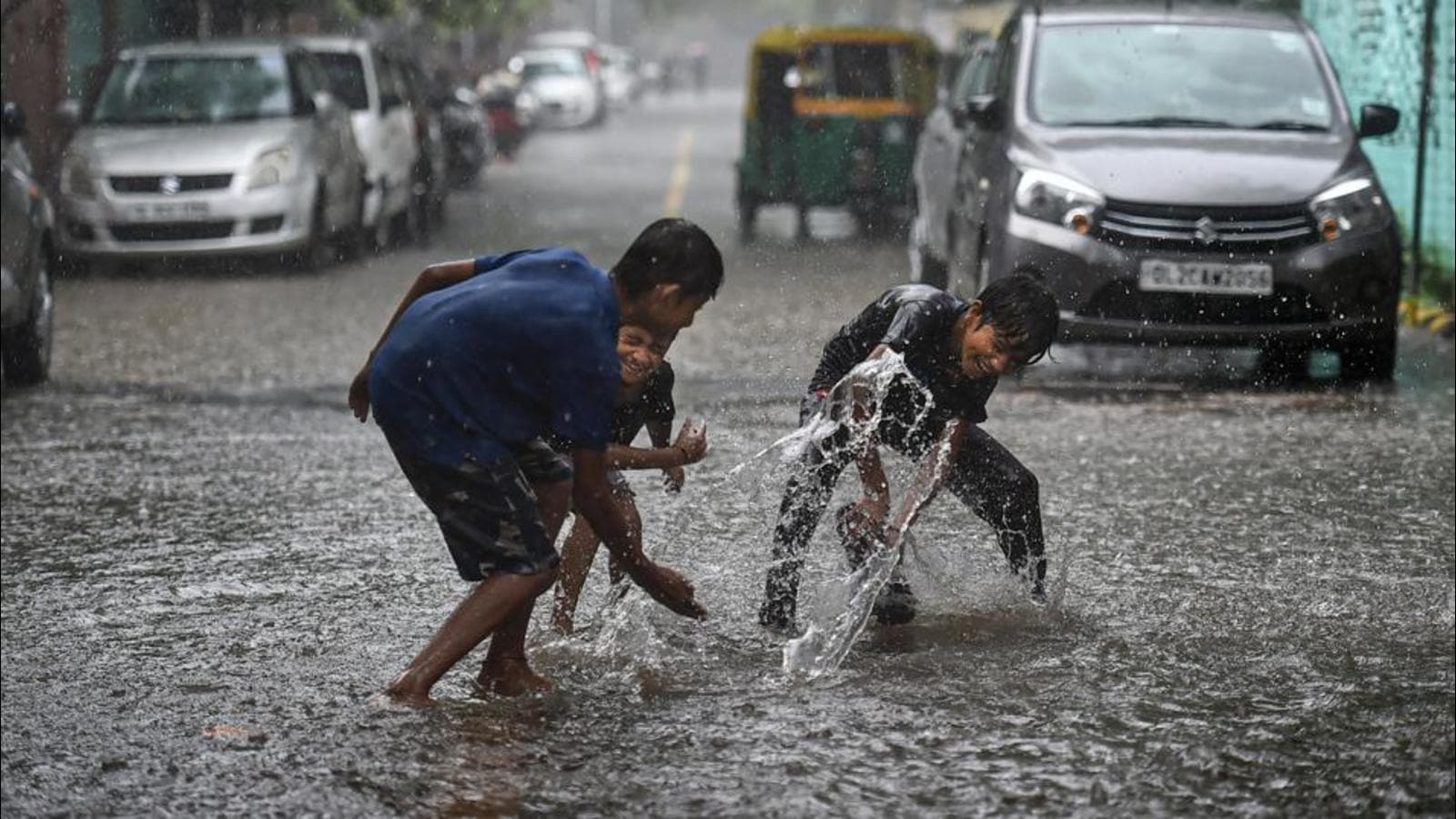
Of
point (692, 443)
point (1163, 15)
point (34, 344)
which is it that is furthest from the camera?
point (1163, 15)

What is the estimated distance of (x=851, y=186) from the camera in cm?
2052

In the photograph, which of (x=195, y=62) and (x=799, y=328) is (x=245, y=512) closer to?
(x=799, y=328)

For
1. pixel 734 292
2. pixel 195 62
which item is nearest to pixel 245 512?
pixel 734 292

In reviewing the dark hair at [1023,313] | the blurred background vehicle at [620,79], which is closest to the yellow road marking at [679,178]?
the dark hair at [1023,313]

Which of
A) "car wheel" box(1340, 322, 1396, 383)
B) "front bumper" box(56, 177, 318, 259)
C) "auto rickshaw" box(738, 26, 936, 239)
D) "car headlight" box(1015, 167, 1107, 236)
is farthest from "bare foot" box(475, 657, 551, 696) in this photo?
"auto rickshaw" box(738, 26, 936, 239)

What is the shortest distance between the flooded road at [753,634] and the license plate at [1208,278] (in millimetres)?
498

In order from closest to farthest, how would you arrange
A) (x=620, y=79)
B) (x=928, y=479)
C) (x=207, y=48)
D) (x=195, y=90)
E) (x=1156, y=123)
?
(x=928, y=479) → (x=1156, y=123) → (x=195, y=90) → (x=207, y=48) → (x=620, y=79)

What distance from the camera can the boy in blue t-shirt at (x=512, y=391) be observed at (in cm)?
488

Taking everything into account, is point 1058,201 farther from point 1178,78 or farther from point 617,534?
point 617,534

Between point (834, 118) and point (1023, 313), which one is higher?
point (1023, 313)

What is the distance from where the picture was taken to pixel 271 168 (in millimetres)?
16812

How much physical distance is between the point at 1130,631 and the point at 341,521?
2823 millimetres

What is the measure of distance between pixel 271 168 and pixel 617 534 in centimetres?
1227

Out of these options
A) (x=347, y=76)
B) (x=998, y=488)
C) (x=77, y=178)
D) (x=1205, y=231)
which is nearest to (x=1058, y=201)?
(x=1205, y=231)
